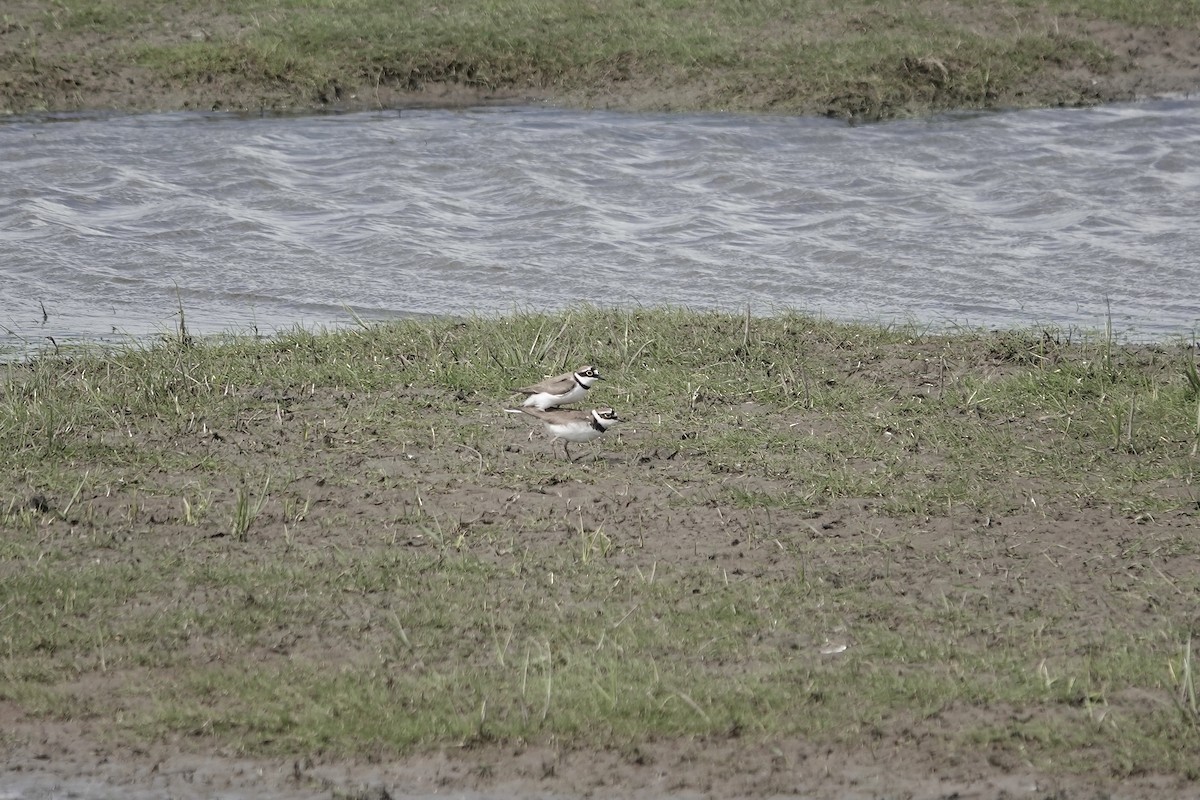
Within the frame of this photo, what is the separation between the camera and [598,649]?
227 inches

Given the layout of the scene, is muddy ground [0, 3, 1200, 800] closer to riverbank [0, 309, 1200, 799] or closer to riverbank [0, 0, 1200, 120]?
riverbank [0, 309, 1200, 799]

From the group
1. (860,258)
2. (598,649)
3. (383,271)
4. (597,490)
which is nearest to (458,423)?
(597,490)

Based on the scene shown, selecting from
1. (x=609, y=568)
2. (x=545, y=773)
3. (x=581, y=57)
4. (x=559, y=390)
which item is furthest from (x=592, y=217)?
(x=545, y=773)

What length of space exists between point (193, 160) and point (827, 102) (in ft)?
23.6

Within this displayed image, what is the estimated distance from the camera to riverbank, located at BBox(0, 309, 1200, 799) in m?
5.18

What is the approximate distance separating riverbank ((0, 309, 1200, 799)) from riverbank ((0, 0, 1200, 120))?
845 centimetres

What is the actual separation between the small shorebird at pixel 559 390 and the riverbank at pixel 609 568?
25 cm

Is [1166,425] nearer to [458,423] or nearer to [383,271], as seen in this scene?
[458,423]

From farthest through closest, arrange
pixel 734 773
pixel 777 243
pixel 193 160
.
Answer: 1. pixel 193 160
2. pixel 777 243
3. pixel 734 773

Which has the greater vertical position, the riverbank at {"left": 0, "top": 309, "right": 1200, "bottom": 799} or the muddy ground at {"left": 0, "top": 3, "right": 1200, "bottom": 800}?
the riverbank at {"left": 0, "top": 309, "right": 1200, "bottom": 799}

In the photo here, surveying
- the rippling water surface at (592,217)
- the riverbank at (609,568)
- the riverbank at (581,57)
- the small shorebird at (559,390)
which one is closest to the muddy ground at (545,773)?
the riverbank at (609,568)

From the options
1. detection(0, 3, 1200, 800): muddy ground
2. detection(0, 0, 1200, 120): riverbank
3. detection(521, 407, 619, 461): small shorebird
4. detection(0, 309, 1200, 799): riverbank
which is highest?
detection(0, 0, 1200, 120): riverbank

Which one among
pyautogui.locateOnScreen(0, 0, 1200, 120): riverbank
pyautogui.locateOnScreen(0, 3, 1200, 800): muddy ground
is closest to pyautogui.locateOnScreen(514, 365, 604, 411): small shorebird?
pyautogui.locateOnScreen(0, 3, 1200, 800): muddy ground

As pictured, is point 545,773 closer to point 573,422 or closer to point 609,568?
point 609,568
